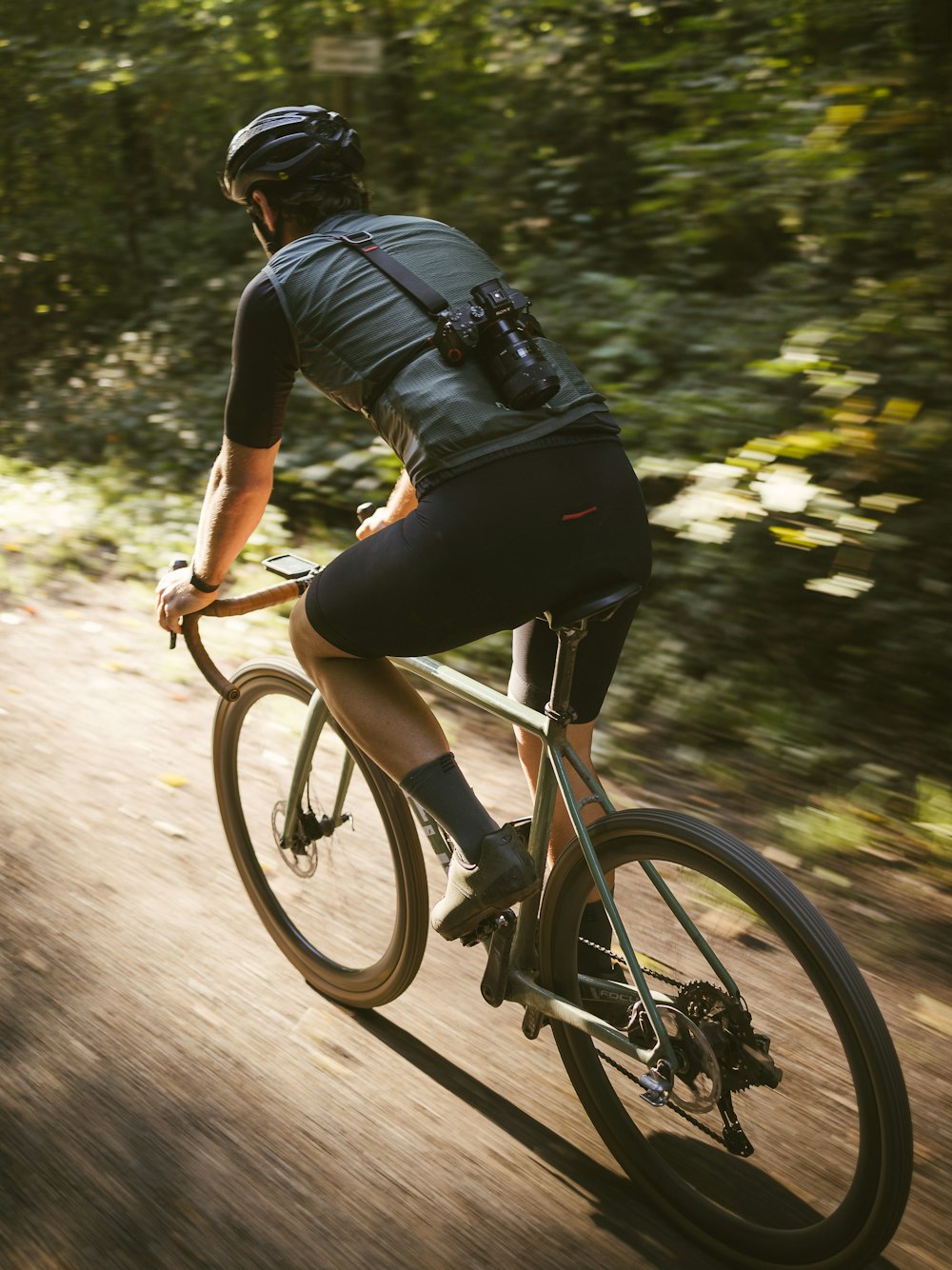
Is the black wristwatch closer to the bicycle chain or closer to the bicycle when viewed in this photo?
the bicycle

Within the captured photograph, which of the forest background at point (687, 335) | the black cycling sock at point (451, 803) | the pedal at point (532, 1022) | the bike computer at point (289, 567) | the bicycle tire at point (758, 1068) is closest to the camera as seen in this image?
the bicycle tire at point (758, 1068)

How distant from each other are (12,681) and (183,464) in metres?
3.24

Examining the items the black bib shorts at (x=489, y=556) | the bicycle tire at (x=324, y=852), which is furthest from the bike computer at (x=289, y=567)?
the black bib shorts at (x=489, y=556)

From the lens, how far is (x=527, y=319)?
2285 millimetres

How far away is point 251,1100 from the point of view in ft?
9.17

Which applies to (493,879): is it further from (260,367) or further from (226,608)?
(260,367)

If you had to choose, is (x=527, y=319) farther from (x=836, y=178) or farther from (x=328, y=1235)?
(x=836, y=178)

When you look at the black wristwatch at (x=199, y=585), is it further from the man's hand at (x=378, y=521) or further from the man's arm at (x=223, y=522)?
the man's hand at (x=378, y=521)

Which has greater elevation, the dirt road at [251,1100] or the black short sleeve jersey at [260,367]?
the black short sleeve jersey at [260,367]

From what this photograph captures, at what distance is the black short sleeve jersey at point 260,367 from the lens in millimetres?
2326

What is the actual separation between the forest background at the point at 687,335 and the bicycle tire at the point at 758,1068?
4.72ft

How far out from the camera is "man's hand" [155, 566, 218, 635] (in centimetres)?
265

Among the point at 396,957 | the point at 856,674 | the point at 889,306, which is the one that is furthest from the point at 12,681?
the point at 889,306

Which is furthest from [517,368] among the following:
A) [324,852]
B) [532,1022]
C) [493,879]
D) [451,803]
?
[324,852]
